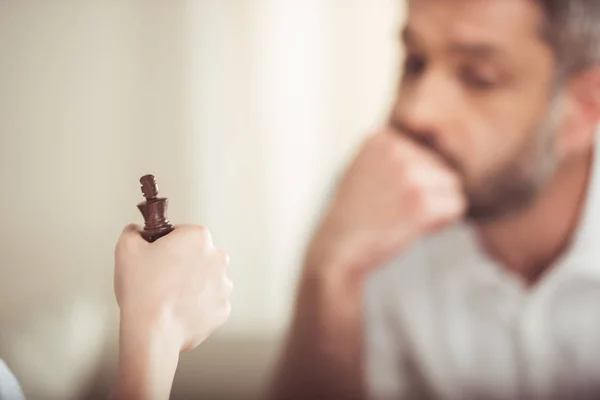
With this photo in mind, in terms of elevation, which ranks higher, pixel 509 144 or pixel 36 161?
pixel 36 161

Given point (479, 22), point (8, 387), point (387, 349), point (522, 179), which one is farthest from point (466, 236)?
point (8, 387)

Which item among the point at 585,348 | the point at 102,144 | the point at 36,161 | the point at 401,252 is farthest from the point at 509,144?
the point at 36,161

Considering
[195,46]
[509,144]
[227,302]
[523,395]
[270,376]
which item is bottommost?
[523,395]

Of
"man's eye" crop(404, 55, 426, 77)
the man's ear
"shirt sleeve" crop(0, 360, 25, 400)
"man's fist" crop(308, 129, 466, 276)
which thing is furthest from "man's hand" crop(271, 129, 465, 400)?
"shirt sleeve" crop(0, 360, 25, 400)

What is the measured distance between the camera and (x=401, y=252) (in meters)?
1.11

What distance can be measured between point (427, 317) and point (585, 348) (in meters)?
0.28

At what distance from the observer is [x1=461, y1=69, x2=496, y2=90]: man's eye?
1.08 m

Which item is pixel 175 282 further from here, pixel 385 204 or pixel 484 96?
pixel 484 96

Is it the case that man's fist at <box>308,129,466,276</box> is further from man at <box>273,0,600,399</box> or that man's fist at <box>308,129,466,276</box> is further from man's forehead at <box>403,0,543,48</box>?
man's forehead at <box>403,0,543,48</box>

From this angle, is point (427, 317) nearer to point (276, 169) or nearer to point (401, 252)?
point (401, 252)

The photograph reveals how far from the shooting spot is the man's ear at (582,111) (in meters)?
1.08

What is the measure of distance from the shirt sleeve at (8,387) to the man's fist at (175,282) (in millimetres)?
191

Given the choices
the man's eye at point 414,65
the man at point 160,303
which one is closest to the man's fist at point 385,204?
the man's eye at point 414,65

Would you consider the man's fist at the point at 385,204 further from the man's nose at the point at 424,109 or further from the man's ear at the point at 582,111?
the man's ear at the point at 582,111
